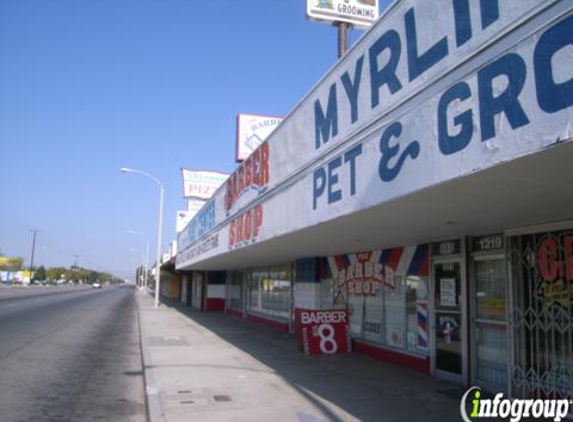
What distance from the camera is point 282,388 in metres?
9.36

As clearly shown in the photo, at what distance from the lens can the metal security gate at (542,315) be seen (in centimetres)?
746

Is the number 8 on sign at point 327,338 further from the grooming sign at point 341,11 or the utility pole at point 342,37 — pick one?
the grooming sign at point 341,11

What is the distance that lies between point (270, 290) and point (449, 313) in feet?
40.5

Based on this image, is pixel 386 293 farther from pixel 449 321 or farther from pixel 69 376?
pixel 69 376

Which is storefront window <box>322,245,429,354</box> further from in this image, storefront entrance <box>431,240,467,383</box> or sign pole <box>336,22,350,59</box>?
sign pole <box>336,22,350,59</box>

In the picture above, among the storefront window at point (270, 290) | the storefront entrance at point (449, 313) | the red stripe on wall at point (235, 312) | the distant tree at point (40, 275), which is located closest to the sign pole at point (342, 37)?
the storefront entrance at point (449, 313)

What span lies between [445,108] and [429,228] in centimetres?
377

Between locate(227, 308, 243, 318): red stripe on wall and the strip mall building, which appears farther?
locate(227, 308, 243, 318): red stripe on wall

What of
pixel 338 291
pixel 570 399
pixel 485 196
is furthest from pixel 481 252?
pixel 338 291

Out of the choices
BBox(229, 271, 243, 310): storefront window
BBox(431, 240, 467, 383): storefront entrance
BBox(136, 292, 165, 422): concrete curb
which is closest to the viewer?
BBox(136, 292, 165, 422): concrete curb

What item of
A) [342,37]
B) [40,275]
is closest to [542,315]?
[342,37]

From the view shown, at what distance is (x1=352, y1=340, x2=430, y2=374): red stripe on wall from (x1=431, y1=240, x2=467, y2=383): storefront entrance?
389 millimetres

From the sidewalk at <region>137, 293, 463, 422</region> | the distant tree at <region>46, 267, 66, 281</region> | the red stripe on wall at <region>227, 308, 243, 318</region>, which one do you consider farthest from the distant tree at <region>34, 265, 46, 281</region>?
the sidewalk at <region>137, 293, 463, 422</region>

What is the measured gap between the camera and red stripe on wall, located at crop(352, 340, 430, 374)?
1085cm
